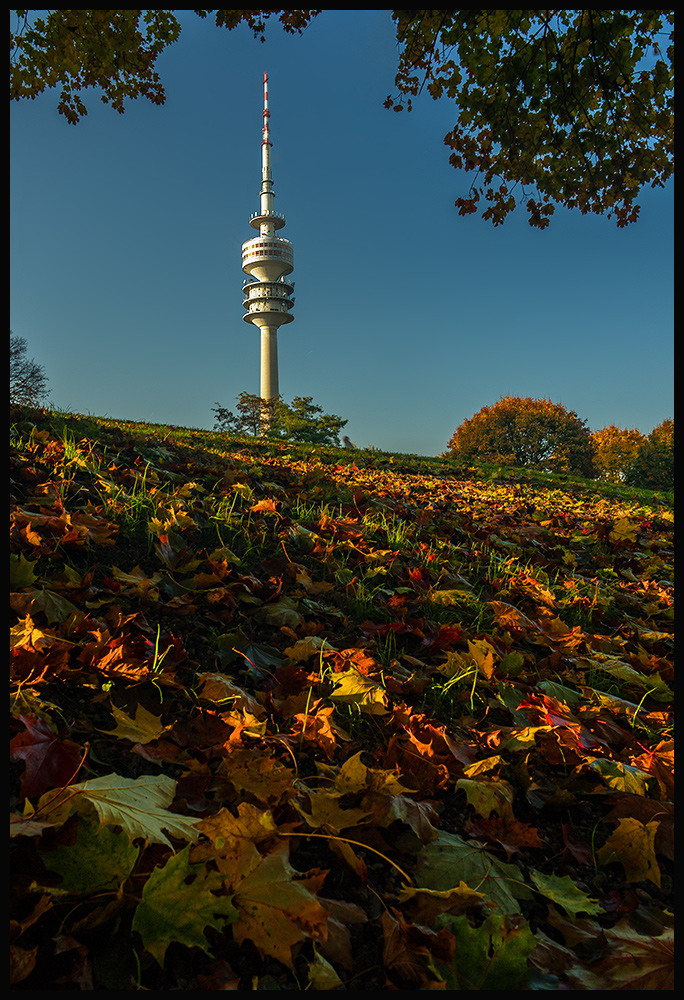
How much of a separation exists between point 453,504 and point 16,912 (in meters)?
4.83

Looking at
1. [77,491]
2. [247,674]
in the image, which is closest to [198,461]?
[77,491]

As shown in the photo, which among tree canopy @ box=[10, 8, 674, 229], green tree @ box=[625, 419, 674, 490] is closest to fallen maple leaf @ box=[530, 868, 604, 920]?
tree canopy @ box=[10, 8, 674, 229]

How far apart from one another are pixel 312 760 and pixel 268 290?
208ft

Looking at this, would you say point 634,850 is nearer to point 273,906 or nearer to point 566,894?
point 566,894

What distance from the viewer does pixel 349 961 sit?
0.83 meters

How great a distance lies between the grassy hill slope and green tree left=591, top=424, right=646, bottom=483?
34371mm

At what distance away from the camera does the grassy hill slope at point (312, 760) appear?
807mm

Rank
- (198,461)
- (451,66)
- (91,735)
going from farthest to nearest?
(198,461)
(451,66)
(91,735)

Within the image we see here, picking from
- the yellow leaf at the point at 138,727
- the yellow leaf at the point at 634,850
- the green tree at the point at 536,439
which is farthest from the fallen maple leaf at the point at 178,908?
the green tree at the point at 536,439

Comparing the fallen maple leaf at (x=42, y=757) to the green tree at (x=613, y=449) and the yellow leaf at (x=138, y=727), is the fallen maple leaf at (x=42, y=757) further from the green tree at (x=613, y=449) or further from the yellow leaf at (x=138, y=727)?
the green tree at (x=613, y=449)

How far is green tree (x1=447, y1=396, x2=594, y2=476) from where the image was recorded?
1148 inches

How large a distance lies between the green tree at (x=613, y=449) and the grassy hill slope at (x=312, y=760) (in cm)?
3437

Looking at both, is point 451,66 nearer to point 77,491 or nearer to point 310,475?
point 310,475

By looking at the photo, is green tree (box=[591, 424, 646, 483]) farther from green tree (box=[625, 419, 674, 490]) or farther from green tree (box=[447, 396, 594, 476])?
green tree (box=[625, 419, 674, 490])
